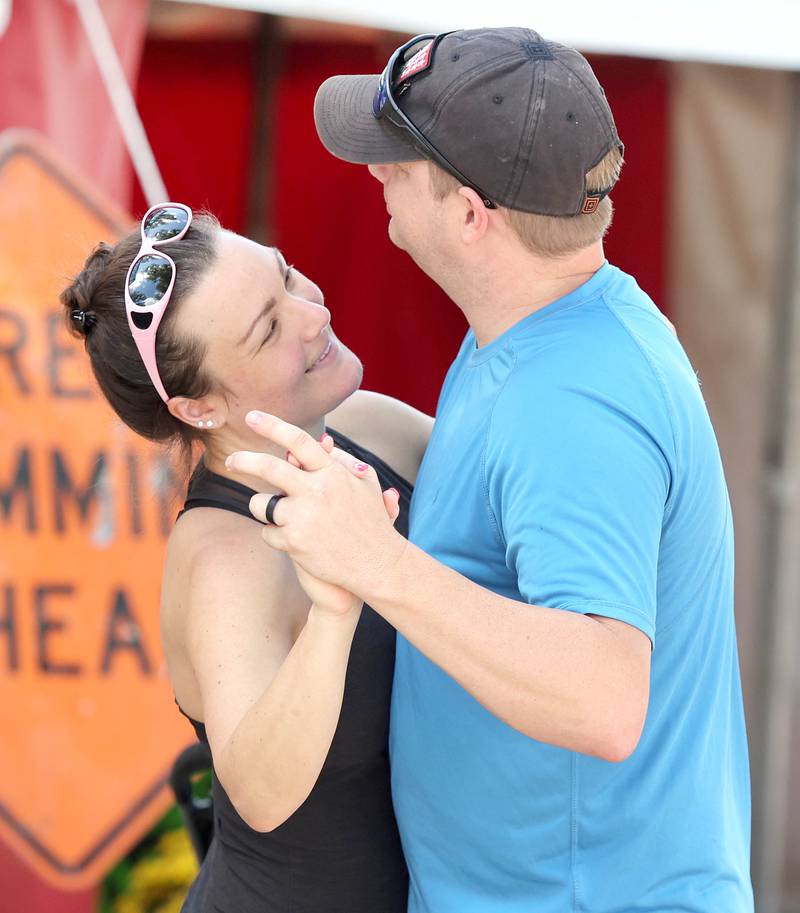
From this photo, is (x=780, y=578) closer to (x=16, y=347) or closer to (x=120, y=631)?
(x=120, y=631)

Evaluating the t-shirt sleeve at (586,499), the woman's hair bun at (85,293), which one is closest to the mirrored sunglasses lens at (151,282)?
the woman's hair bun at (85,293)

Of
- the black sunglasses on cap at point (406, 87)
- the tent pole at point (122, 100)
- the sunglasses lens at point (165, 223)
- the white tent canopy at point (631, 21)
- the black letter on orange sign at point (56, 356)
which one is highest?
the black sunglasses on cap at point (406, 87)

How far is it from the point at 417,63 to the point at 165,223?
520 millimetres

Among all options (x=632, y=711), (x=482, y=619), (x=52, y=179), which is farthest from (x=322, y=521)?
(x=52, y=179)

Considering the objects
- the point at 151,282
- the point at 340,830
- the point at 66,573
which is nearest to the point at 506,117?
the point at 151,282

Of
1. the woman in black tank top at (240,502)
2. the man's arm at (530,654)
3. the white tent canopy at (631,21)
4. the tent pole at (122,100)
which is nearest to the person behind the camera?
the man's arm at (530,654)

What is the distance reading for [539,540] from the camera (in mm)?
1289

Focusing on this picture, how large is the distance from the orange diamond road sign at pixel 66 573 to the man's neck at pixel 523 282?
1.44 m

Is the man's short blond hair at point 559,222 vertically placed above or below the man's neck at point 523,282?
above

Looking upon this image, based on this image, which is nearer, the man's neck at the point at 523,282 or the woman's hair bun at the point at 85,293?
the man's neck at the point at 523,282

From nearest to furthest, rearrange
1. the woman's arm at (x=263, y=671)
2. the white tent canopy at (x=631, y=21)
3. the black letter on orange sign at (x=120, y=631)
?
the woman's arm at (x=263, y=671) < the white tent canopy at (x=631, y=21) < the black letter on orange sign at (x=120, y=631)

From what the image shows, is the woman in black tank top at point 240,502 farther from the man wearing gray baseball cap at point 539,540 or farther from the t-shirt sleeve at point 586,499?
the t-shirt sleeve at point 586,499

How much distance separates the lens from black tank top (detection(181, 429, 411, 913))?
181 cm

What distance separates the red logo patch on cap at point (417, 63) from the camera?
1.56 m
